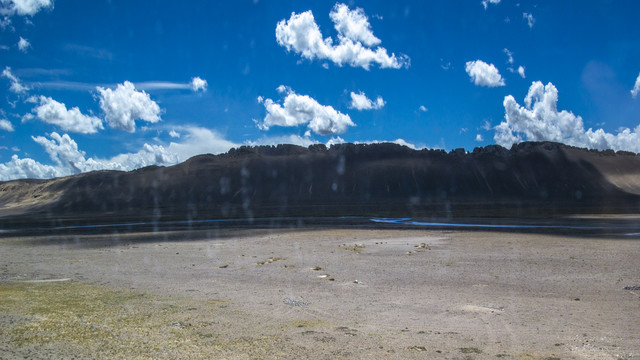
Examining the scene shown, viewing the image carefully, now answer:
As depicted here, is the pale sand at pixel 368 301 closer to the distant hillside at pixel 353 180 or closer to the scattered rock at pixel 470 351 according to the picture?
the scattered rock at pixel 470 351

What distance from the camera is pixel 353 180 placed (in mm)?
108250

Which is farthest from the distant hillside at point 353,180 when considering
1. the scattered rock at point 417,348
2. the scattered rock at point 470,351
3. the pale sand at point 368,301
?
the scattered rock at point 470,351

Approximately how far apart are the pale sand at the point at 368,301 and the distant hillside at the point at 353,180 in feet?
241

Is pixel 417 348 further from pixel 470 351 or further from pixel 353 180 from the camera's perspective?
pixel 353 180

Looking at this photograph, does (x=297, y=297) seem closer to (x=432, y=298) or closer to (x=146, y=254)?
(x=432, y=298)

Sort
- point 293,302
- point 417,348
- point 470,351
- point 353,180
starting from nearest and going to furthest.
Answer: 1. point 470,351
2. point 417,348
3. point 293,302
4. point 353,180

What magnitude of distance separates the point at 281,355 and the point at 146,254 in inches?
630

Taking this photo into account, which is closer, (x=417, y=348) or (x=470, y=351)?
(x=470, y=351)

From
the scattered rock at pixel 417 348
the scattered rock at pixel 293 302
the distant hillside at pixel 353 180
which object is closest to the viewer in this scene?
the scattered rock at pixel 417 348

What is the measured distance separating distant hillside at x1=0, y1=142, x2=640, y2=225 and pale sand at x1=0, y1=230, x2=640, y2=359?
241 ft

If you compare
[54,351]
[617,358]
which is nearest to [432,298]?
[617,358]

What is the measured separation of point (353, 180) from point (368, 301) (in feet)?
322

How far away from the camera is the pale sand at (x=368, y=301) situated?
22.5 feet

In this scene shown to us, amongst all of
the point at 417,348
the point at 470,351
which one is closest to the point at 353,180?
the point at 417,348
